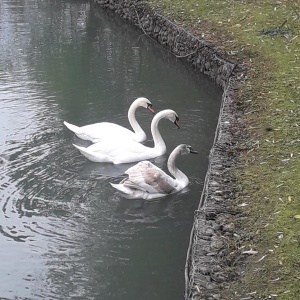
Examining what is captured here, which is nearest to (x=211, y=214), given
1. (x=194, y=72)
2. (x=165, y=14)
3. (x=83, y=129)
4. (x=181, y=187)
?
(x=181, y=187)

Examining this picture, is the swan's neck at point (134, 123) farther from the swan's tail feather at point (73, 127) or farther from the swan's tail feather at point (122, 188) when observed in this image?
the swan's tail feather at point (122, 188)

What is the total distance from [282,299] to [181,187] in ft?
12.8

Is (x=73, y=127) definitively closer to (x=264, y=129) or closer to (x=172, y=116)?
(x=172, y=116)

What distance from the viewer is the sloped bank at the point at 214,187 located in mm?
6348

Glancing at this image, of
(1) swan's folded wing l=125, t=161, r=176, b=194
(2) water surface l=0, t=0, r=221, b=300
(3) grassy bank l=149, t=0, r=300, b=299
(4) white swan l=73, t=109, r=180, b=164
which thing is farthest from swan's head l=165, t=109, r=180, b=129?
(1) swan's folded wing l=125, t=161, r=176, b=194

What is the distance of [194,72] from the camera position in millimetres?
15266

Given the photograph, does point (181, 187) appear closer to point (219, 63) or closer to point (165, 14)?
point (219, 63)

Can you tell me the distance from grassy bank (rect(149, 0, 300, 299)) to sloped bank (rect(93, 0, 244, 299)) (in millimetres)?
136

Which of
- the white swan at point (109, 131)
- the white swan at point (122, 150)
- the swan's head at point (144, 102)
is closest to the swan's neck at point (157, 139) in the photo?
the white swan at point (122, 150)

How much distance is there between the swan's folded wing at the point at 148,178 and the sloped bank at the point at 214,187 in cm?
79

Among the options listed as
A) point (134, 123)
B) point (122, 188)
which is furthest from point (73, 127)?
point (122, 188)

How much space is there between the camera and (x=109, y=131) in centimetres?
1098

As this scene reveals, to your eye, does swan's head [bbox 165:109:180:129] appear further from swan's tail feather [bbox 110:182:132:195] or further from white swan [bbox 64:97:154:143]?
swan's tail feather [bbox 110:182:132:195]

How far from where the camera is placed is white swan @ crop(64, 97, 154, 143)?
1098 centimetres
